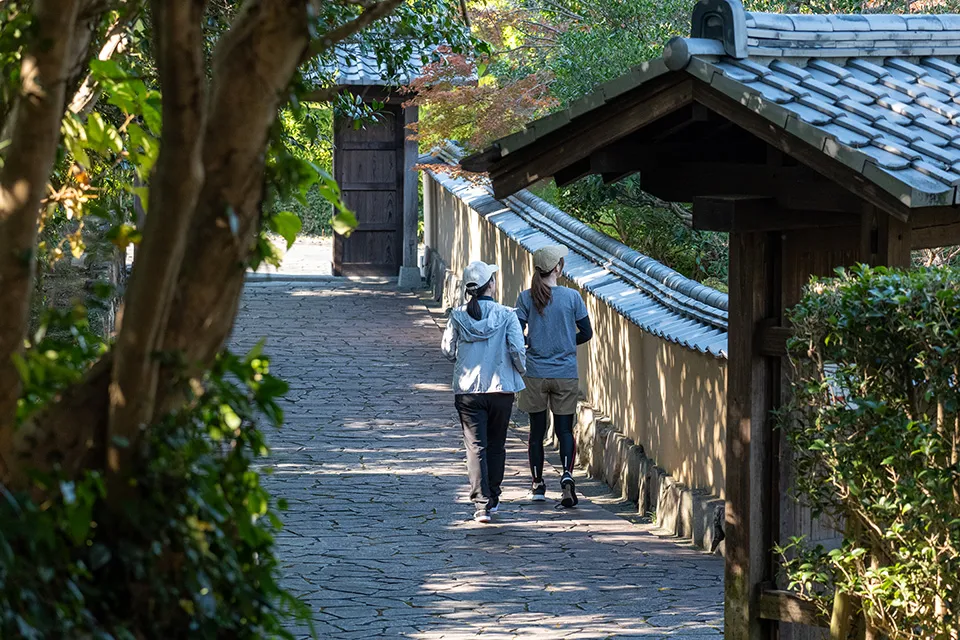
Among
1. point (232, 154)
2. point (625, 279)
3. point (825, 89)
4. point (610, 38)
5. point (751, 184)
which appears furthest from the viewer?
point (610, 38)

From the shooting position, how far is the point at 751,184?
586 centimetres

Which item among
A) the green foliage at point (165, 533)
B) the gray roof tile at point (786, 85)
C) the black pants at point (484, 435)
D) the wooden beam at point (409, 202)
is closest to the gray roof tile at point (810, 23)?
the gray roof tile at point (786, 85)

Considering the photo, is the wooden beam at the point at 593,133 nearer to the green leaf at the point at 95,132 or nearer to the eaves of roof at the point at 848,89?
the eaves of roof at the point at 848,89

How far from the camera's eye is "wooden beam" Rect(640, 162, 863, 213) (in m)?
5.43

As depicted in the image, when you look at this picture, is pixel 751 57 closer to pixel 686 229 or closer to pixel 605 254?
pixel 605 254

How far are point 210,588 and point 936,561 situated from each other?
10.0 feet

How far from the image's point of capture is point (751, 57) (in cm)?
567

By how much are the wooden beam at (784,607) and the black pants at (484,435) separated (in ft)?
12.2

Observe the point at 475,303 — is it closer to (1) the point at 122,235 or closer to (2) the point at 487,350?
(2) the point at 487,350

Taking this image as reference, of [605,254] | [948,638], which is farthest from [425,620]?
[605,254]

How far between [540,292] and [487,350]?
874mm

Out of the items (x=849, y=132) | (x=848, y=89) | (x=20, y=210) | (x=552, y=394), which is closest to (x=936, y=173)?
(x=849, y=132)

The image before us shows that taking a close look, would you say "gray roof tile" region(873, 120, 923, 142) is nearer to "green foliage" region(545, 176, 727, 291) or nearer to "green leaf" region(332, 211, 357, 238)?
"green leaf" region(332, 211, 357, 238)

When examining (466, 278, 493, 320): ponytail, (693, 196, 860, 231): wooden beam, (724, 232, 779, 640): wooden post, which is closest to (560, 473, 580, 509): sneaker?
(466, 278, 493, 320): ponytail
